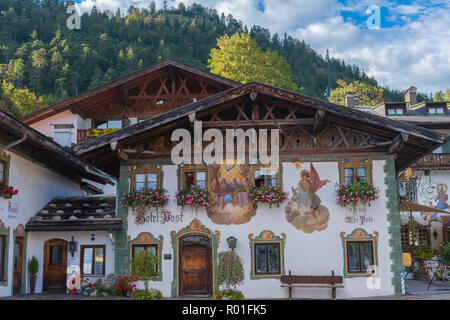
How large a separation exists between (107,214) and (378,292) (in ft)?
29.0

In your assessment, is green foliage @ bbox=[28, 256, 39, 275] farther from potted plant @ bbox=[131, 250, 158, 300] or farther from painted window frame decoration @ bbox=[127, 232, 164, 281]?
potted plant @ bbox=[131, 250, 158, 300]

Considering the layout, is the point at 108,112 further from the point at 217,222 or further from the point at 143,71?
the point at 217,222

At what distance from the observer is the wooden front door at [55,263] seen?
17.9m

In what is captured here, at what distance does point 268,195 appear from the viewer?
53.2 feet

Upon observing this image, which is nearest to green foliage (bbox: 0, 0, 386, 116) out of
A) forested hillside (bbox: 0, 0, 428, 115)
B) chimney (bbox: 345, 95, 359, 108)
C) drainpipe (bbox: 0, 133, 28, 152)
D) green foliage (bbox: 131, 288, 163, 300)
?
forested hillside (bbox: 0, 0, 428, 115)

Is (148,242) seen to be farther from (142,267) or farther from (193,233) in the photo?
(142,267)

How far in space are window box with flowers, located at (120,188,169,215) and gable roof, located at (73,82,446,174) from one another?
5.76ft

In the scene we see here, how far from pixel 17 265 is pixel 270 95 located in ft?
31.1

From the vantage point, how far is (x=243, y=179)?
16.8 metres

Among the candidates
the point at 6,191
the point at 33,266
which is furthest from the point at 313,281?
the point at 6,191

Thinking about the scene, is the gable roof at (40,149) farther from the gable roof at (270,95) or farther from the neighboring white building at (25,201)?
the gable roof at (270,95)

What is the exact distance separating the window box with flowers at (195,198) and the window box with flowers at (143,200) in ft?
1.62

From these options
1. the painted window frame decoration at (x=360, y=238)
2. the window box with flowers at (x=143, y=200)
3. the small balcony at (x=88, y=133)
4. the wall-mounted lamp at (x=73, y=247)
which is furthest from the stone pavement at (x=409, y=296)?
the small balcony at (x=88, y=133)

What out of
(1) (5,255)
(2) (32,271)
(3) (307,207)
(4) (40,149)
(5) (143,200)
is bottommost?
(2) (32,271)
